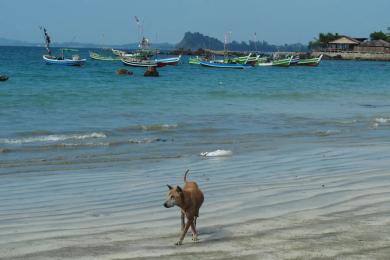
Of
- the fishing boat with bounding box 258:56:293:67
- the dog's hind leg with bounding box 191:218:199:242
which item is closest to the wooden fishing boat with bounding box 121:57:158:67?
the fishing boat with bounding box 258:56:293:67

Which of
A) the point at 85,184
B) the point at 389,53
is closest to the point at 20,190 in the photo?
the point at 85,184

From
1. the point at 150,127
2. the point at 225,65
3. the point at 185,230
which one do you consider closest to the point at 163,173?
the point at 185,230

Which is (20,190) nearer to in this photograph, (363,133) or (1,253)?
(1,253)

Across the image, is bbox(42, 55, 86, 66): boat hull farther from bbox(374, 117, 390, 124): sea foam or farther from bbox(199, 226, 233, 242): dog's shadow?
bbox(199, 226, 233, 242): dog's shadow

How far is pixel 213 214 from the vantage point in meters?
7.13

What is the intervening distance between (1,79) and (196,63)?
45.2 m

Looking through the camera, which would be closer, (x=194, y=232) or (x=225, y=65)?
(x=194, y=232)

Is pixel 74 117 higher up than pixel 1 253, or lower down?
lower down

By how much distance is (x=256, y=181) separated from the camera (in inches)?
365

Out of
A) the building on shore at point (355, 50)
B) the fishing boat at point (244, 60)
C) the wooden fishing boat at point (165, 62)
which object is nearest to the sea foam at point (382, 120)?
the wooden fishing boat at point (165, 62)

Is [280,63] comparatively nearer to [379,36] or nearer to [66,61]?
[66,61]

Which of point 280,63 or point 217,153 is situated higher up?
point 217,153

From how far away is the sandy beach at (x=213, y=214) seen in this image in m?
5.70

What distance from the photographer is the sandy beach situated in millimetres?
5699
